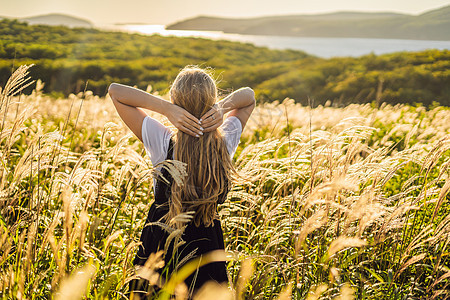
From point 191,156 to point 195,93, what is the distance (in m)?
0.40

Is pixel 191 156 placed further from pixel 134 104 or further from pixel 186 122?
pixel 134 104

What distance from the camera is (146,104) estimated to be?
2520 millimetres

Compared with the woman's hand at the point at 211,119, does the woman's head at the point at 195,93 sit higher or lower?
higher

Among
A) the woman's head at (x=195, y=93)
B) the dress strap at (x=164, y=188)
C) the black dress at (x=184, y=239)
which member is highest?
the woman's head at (x=195, y=93)

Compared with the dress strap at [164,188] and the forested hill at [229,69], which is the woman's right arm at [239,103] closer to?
the dress strap at [164,188]

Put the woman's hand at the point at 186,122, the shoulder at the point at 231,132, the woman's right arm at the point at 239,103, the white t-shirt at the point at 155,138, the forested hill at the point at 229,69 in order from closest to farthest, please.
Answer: the woman's hand at the point at 186,122
the white t-shirt at the point at 155,138
the shoulder at the point at 231,132
the woman's right arm at the point at 239,103
the forested hill at the point at 229,69

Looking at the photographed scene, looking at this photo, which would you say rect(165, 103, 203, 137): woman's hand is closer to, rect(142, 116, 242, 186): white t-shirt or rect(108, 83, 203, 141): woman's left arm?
rect(108, 83, 203, 141): woman's left arm

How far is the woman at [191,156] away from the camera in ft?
7.57

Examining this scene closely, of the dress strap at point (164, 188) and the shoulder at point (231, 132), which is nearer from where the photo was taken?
the dress strap at point (164, 188)

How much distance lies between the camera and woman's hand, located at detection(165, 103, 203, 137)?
2277 mm

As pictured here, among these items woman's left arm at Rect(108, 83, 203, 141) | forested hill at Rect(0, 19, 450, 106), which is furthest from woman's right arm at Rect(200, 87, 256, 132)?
forested hill at Rect(0, 19, 450, 106)

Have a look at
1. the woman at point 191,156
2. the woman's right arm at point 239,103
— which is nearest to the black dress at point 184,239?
the woman at point 191,156

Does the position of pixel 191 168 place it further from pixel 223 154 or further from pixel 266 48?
pixel 266 48

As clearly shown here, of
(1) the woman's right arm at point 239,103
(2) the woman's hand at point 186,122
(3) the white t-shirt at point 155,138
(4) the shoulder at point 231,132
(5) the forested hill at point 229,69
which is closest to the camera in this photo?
(2) the woman's hand at point 186,122
